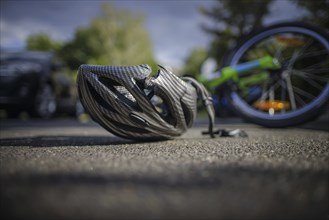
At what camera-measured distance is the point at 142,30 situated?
1258 inches

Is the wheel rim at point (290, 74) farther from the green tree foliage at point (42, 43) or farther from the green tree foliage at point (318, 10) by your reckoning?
the green tree foliage at point (42, 43)

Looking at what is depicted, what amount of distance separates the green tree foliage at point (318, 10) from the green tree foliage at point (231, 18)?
29.3 ft

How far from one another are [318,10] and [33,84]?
19.3ft

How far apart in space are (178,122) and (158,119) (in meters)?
0.22

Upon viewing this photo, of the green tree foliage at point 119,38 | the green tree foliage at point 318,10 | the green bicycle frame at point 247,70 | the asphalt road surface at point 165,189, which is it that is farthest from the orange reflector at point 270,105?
the green tree foliage at point 119,38

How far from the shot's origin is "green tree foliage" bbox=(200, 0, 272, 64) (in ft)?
47.3

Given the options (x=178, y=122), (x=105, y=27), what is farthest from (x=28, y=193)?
(x=105, y=27)

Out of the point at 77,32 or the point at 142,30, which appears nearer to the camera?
the point at 142,30

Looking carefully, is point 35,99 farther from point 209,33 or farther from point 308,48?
point 209,33

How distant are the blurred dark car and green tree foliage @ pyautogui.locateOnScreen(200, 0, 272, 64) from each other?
31.7 feet

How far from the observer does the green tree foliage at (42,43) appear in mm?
47156

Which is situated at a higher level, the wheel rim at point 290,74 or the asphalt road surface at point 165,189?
the wheel rim at point 290,74

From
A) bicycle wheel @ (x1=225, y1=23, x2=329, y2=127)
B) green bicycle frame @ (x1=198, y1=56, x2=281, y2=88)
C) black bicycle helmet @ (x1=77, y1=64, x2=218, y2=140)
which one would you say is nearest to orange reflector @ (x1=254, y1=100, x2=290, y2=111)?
bicycle wheel @ (x1=225, y1=23, x2=329, y2=127)

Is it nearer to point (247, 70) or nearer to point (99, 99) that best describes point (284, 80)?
point (247, 70)
